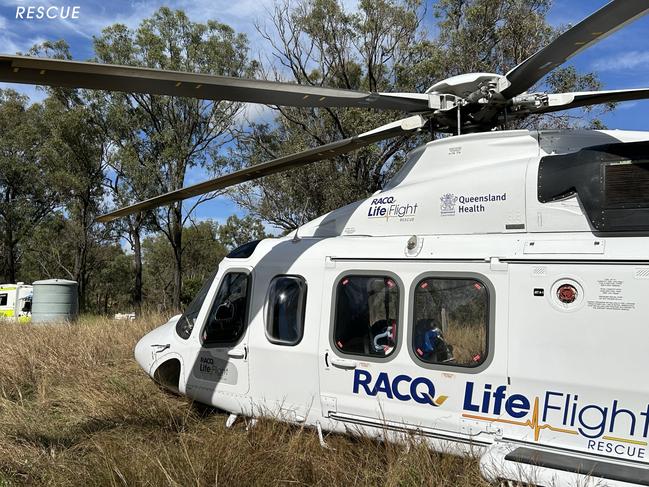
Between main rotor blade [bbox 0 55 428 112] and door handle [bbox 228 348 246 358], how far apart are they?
97.1 inches

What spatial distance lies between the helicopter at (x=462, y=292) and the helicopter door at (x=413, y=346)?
0.01 meters

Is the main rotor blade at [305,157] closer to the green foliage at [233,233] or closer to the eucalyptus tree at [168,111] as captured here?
the eucalyptus tree at [168,111]

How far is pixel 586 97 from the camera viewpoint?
5.36 metres

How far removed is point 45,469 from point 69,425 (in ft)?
4.82

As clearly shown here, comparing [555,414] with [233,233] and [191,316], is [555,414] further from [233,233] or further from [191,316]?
[233,233]

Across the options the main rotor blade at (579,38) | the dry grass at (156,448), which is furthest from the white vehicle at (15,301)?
the main rotor blade at (579,38)

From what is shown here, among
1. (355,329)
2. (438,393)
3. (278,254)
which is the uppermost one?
(278,254)

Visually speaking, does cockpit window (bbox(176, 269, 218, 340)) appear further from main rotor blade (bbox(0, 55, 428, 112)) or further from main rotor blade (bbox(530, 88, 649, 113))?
main rotor blade (bbox(530, 88, 649, 113))

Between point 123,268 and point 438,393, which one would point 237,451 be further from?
point 123,268

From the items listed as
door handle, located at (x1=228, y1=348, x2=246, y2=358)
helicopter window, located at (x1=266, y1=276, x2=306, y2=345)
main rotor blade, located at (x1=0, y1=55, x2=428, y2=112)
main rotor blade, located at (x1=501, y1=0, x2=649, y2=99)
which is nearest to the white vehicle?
door handle, located at (x1=228, y1=348, x2=246, y2=358)

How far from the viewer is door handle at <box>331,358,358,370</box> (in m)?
4.68

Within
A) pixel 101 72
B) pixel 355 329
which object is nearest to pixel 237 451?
pixel 355 329

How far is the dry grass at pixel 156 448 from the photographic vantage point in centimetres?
408

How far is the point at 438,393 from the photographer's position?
4.24 m
